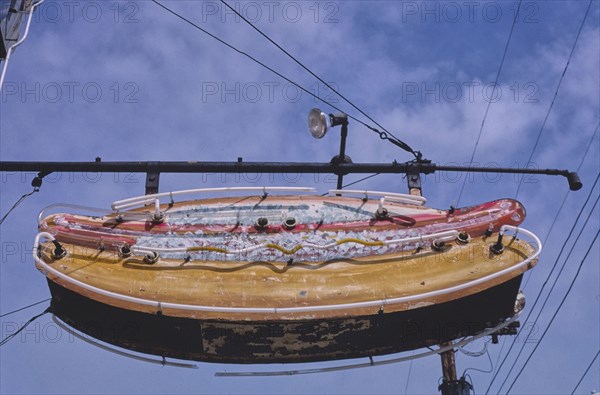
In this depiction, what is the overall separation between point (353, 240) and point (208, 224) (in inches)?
53.0

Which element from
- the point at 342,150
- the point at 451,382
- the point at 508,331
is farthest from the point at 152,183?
the point at 451,382

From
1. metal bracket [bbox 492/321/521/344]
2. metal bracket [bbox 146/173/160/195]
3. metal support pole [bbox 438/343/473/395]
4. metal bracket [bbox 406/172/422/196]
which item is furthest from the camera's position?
metal support pole [bbox 438/343/473/395]

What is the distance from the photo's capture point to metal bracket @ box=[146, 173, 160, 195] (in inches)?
324

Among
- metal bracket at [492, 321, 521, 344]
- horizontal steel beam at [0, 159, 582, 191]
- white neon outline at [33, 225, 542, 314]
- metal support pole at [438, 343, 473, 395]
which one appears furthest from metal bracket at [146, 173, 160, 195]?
metal support pole at [438, 343, 473, 395]

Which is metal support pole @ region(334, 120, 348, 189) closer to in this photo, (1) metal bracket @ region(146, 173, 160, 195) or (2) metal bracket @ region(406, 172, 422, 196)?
(2) metal bracket @ region(406, 172, 422, 196)

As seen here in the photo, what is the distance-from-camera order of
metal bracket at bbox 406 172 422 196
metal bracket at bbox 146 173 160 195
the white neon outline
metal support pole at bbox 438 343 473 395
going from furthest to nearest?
1. metal support pole at bbox 438 343 473 395
2. metal bracket at bbox 406 172 422 196
3. metal bracket at bbox 146 173 160 195
4. the white neon outline

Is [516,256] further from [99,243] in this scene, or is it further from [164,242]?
[99,243]

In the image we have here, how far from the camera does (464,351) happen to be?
691cm

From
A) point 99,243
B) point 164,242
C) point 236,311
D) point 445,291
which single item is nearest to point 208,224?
point 164,242

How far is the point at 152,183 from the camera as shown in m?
8.29

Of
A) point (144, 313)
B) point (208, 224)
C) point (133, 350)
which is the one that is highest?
point (208, 224)

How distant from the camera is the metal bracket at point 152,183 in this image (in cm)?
823

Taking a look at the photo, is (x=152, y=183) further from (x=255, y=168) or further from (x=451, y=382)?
(x=451, y=382)

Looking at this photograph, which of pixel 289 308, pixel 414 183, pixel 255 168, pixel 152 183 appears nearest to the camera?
pixel 289 308
